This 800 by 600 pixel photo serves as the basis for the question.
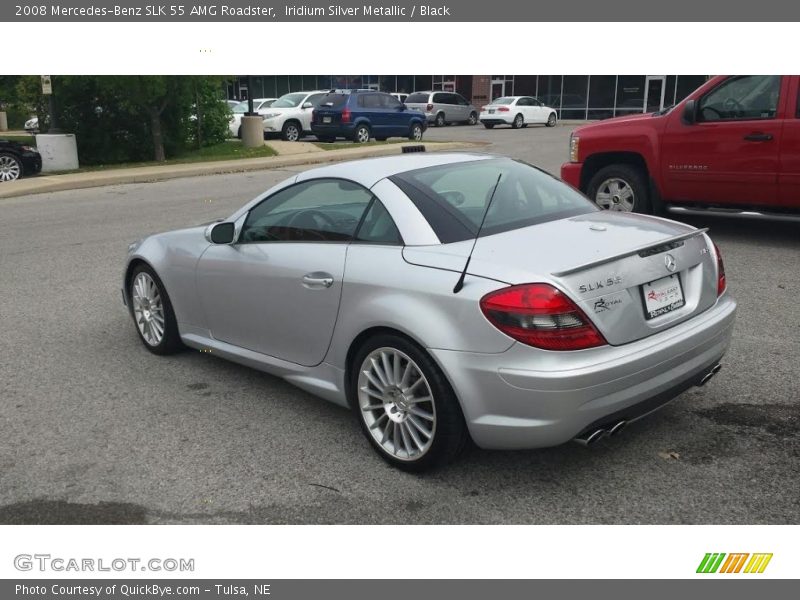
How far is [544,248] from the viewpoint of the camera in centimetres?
377

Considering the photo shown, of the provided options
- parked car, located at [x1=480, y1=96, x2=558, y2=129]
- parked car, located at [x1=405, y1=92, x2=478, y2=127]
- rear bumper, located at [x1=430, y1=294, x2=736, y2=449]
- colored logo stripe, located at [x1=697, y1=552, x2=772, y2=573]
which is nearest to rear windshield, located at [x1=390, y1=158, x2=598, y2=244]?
rear bumper, located at [x1=430, y1=294, x2=736, y2=449]

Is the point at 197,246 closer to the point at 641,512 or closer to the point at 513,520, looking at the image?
the point at 513,520

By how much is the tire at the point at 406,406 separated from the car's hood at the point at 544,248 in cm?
46

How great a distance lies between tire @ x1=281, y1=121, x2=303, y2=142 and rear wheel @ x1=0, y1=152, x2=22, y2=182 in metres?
10.6

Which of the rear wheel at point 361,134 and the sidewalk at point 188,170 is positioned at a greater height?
the rear wheel at point 361,134

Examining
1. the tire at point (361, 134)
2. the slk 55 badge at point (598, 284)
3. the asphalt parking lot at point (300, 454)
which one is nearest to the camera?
the slk 55 badge at point (598, 284)

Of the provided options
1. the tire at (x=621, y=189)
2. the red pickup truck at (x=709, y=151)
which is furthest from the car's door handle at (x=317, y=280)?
the red pickup truck at (x=709, y=151)

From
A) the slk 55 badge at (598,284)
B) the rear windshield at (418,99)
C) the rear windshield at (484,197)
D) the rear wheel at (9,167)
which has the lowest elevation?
the rear wheel at (9,167)

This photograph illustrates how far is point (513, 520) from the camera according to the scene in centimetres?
348

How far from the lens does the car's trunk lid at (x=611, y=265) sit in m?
3.51

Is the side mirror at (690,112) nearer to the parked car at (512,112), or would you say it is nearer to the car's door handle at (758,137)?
the car's door handle at (758,137)

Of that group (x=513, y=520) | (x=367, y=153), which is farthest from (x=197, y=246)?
(x=367, y=153)

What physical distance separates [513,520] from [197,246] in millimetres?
2861

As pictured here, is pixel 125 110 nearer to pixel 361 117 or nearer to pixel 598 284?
pixel 361 117
